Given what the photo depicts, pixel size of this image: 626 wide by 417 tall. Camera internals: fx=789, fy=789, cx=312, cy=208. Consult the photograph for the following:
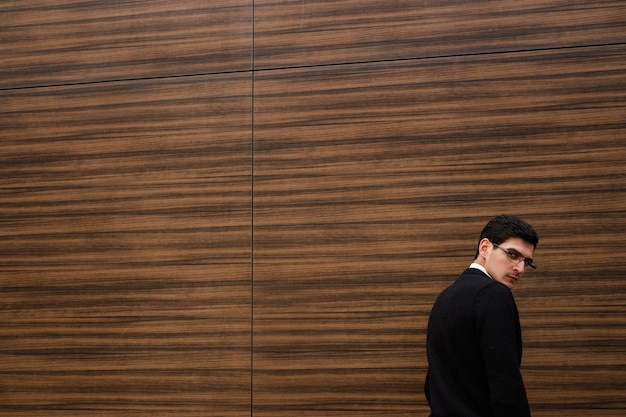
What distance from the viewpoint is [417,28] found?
323 centimetres

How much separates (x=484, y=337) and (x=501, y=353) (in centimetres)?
6

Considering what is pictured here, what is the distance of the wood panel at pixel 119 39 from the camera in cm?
341

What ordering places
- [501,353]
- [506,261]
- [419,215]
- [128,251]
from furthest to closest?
1. [128,251]
2. [419,215]
3. [506,261]
4. [501,353]

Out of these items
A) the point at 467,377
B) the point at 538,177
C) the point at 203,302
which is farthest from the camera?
the point at 203,302

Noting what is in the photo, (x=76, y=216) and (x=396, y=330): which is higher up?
(x=76, y=216)

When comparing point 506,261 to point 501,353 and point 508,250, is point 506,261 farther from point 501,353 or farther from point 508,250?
point 501,353

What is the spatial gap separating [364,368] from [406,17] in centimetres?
144

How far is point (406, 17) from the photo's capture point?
3250mm

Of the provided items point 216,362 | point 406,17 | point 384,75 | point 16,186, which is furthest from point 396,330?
point 16,186

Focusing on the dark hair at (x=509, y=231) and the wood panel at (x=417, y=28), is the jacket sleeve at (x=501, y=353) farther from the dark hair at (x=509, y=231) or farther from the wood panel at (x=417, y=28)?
the wood panel at (x=417, y=28)

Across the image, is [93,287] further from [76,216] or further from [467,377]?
[467,377]

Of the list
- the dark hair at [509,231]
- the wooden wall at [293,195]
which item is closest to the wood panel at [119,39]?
the wooden wall at [293,195]

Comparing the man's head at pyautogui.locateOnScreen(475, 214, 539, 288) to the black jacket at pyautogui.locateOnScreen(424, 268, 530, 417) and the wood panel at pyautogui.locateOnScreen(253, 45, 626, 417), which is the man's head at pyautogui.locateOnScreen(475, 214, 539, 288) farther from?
the wood panel at pyautogui.locateOnScreen(253, 45, 626, 417)

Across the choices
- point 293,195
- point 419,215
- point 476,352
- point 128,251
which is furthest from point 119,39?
point 476,352
